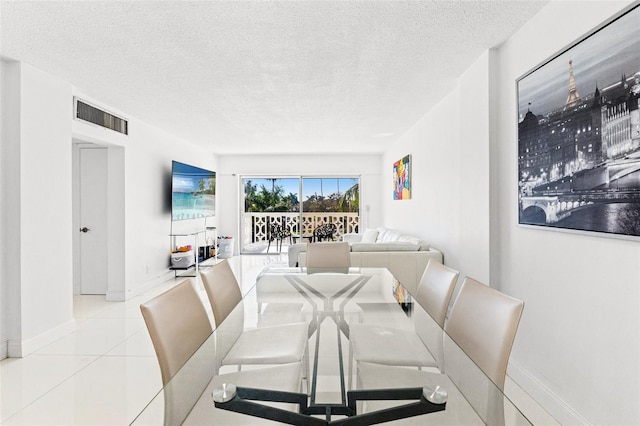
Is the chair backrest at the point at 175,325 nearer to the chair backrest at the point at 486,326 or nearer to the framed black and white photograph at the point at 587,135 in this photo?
the chair backrest at the point at 486,326

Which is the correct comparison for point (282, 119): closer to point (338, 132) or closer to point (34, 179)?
point (338, 132)

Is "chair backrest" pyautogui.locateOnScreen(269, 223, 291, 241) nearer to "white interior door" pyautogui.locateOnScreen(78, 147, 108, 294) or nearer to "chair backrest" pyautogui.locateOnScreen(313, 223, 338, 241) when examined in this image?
"chair backrest" pyautogui.locateOnScreen(313, 223, 338, 241)

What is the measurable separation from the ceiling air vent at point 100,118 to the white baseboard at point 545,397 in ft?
15.6

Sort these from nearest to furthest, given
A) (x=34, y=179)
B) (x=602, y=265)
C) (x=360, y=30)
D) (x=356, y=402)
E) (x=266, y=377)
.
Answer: (x=356, y=402) → (x=266, y=377) → (x=602, y=265) → (x=360, y=30) → (x=34, y=179)

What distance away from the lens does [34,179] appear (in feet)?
9.91

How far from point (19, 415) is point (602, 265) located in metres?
3.37

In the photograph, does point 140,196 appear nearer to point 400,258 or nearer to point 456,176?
point 400,258

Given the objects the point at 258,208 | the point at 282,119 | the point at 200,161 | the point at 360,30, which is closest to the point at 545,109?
the point at 360,30

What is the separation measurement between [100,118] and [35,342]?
2511 mm

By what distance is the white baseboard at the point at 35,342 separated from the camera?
284 cm

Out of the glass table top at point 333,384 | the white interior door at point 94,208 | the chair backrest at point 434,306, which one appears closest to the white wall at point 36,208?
the white interior door at point 94,208

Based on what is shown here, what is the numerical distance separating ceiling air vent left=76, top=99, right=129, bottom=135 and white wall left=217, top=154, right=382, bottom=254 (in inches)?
150

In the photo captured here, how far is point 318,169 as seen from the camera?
Answer: 8.30 meters

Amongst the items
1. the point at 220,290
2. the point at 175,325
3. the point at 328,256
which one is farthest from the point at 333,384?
the point at 328,256
